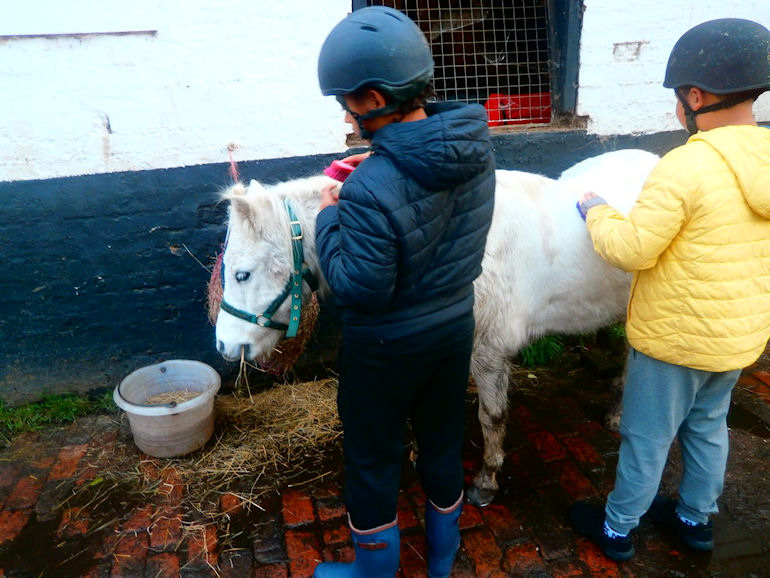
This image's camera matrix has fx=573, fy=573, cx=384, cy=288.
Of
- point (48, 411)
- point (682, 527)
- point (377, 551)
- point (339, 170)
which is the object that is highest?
point (339, 170)

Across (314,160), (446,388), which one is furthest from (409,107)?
(314,160)

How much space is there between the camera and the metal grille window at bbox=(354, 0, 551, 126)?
405 cm

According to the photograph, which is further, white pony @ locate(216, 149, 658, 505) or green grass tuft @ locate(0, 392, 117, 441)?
green grass tuft @ locate(0, 392, 117, 441)

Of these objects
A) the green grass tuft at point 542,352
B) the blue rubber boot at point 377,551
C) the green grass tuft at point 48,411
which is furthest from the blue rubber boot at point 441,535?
the green grass tuft at point 48,411

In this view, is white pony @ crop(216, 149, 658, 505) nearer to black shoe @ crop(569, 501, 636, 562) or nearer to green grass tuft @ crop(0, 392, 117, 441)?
black shoe @ crop(569, 501, 636, 562)

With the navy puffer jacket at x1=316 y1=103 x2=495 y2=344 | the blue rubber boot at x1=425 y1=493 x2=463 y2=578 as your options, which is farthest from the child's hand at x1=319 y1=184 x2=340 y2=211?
the blue rubber boot at x1=425 y1=493 x2=463 y2=578

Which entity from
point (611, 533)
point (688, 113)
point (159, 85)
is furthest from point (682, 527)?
point (159, 85)

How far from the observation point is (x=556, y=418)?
145 inches

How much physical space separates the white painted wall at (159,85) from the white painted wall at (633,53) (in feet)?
0.59

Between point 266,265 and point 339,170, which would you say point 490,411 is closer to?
point 266,265

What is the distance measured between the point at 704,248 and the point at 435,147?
43.2 inches

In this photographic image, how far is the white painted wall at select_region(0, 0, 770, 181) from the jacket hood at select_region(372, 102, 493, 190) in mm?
2103

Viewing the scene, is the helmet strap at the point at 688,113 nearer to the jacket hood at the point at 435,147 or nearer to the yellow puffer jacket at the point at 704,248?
the yellow puffer jacket at the point at 704,248

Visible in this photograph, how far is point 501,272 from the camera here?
2.69m
